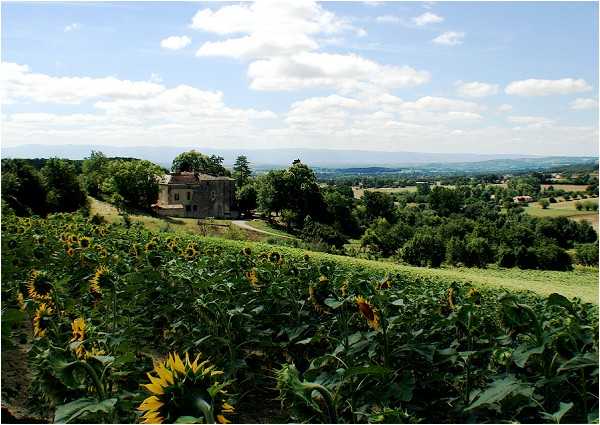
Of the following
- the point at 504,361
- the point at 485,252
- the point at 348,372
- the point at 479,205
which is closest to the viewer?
the point at 348,372

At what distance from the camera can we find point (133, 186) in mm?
54750

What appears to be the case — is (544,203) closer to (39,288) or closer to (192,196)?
(192,196)

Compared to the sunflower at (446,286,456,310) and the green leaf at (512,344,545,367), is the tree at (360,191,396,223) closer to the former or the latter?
the sunflower at (446,286,456,310)

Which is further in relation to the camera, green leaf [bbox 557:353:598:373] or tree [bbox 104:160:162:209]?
tree [bbox 104:160:162:209]

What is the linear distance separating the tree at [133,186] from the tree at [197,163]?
2280 centimetres

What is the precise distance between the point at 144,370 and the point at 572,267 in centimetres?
6360

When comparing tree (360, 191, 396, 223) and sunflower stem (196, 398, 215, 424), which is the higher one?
sunflower stem (196, 398, 215, 424)

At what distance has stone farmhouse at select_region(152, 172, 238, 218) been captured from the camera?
60.9 metres

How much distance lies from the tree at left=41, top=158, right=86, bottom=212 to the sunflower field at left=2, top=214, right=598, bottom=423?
3817 centimetres

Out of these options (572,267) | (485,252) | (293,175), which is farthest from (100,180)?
(572,267)

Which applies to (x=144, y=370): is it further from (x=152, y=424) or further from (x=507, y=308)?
(x=507, y=308)

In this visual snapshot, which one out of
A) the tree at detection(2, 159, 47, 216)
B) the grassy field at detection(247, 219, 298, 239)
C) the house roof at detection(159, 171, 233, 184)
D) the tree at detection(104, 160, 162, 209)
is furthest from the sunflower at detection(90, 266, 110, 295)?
the house roof at detection(159, 171, 233, 184)

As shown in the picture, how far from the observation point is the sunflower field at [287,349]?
7.63 ft

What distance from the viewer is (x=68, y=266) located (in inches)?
330
